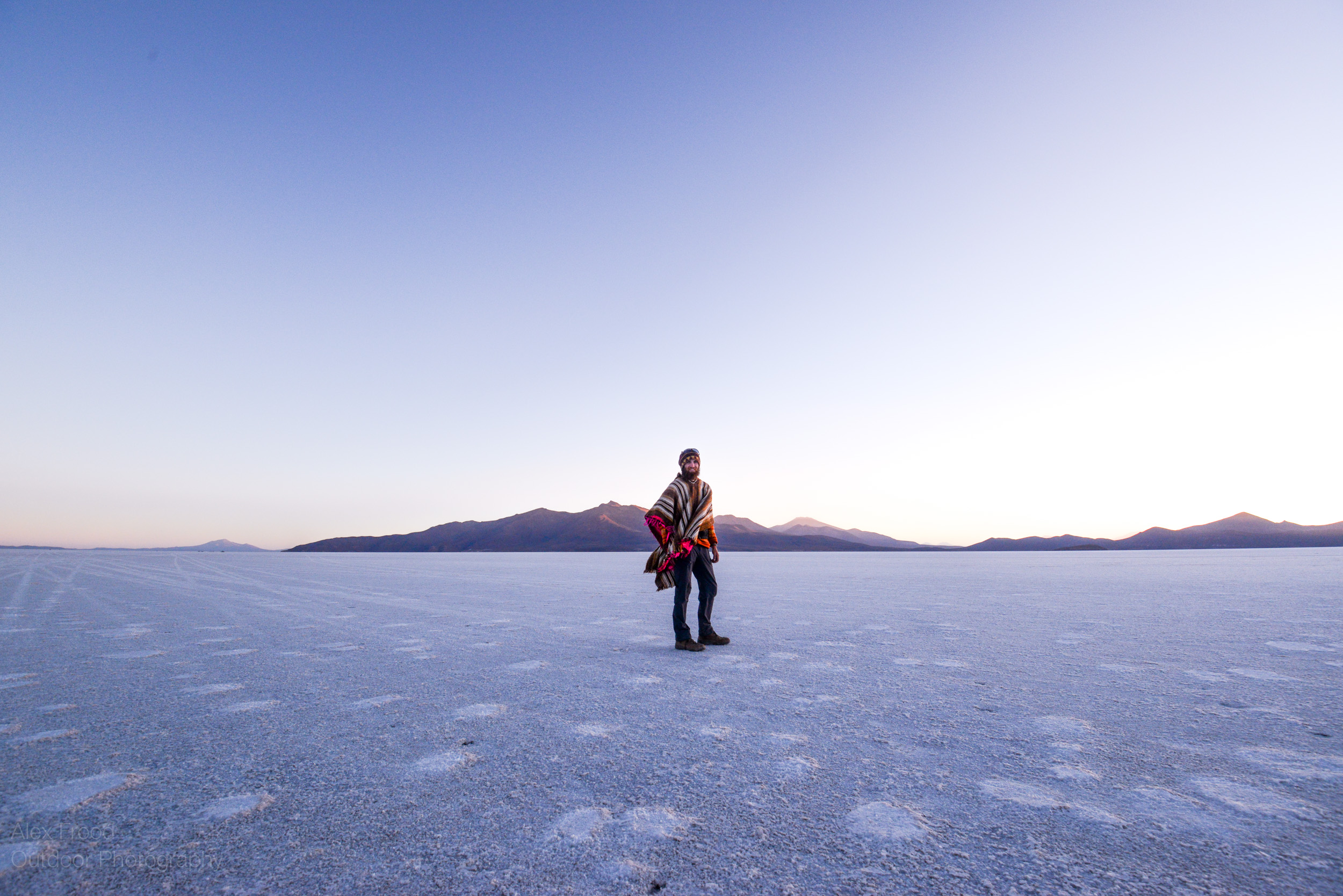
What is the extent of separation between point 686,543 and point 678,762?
3.21 m

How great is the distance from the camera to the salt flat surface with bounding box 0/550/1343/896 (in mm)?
1868

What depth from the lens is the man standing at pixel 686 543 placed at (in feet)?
19.4

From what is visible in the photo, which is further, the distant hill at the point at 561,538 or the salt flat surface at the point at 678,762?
the distant hill at the point at 561,538

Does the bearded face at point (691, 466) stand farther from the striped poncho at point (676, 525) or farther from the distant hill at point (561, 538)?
the distant hill at point (561, 538)

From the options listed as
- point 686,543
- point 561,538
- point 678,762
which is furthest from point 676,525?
point 561,538

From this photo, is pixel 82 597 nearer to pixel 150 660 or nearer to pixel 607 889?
pixel 150 660

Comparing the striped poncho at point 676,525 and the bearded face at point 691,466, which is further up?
the bearded face at point 691,466

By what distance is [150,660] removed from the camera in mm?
5312

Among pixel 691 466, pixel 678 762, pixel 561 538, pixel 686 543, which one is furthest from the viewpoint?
pixel 561 538

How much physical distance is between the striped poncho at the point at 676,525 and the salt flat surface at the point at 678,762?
2.98ft

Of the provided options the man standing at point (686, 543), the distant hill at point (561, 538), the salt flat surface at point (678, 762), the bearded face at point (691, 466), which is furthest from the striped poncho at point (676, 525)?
the distant hill at point (561, 538)

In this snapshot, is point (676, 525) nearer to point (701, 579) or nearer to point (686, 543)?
point (686, 543)

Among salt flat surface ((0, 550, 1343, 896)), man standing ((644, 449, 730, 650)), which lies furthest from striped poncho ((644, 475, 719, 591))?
salt flat surface ((0, 550, 1343, 896))

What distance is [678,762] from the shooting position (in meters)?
2.77
